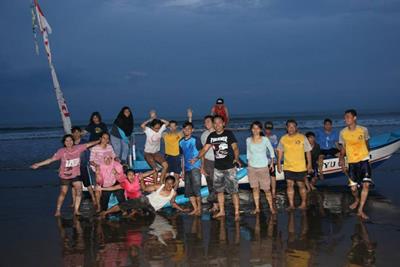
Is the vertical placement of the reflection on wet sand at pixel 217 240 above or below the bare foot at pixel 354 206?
below

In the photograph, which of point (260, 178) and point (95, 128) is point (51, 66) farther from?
point (260, 178)

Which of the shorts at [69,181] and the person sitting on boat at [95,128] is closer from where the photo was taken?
the shorts at [69,181]

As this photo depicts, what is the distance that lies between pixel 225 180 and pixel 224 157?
1.42 ft

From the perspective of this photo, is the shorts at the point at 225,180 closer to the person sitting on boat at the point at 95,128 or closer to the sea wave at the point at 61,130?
the person sitting on boat at the point at 95,128

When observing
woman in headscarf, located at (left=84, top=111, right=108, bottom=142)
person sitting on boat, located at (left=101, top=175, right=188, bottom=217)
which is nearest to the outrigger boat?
woman in headscarf, located at (left=84, top=111, right=108, bottom=142)

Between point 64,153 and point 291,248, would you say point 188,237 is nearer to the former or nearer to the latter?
point 291,248

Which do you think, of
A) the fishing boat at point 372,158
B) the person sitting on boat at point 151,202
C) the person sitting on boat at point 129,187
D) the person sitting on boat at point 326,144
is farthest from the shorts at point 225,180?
the person sitting on boat at point 326,144

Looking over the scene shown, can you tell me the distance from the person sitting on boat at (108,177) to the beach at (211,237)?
1.59 ft

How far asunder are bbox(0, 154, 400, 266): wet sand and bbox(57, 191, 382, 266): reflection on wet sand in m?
→ 0.01

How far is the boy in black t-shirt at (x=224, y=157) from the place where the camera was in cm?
802

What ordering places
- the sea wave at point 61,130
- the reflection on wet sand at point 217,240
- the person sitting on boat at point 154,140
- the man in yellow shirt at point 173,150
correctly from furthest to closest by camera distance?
the sea wave at point 61,130 < the person sitting on boat at point 154,140 < the man in yellow shirt at point 173,150 < the reflection on wet sand at point 217,240

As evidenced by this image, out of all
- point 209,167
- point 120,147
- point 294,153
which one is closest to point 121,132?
point 120,147

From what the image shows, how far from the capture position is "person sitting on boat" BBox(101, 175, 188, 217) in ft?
28.2

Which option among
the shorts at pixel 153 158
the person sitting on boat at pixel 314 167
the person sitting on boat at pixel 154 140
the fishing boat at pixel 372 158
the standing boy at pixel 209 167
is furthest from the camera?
the fishing boat at pixel 372 158
